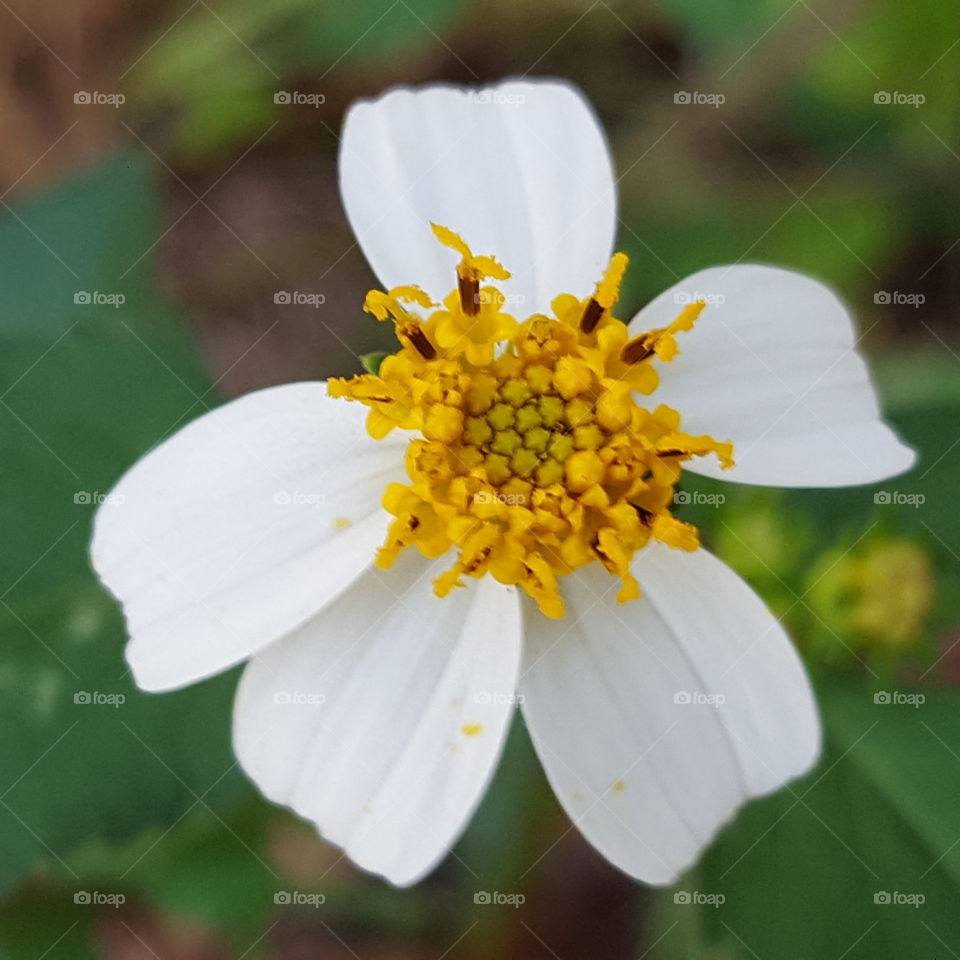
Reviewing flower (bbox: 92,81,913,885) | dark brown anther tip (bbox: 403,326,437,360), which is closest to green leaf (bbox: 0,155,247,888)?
flower (bbox: 92,81,913,885)

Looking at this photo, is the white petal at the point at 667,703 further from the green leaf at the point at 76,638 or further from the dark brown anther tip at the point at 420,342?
the green leaf at the point at 76,638

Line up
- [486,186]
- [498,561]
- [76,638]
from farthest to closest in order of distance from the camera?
1. [76,638]
2. [486,186]
3. [498,561]

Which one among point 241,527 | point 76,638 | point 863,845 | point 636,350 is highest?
point 636,350

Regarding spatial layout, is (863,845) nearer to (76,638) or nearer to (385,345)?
(385,345)

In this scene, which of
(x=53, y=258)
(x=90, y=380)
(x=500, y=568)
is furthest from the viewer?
(x=53, y=258)

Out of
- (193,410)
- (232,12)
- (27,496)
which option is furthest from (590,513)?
(232,12)

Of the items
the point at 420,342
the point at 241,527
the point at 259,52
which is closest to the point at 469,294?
the point at 420,342

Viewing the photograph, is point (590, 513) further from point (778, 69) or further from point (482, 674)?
point (778, 69)
